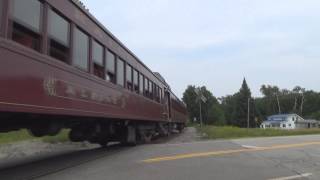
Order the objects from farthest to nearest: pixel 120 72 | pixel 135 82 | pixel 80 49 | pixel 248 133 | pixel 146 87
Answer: pixel 248 133
pixel 146 87
pixel 135 82
pixel 120 72
pixel 80 49

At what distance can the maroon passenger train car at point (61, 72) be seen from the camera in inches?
328

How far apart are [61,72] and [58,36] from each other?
69 centimetres

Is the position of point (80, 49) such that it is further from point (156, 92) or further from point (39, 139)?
point (39, 139)

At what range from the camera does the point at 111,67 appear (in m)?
14.7

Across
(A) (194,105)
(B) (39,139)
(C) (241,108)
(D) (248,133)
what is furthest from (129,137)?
(C) (241,108)

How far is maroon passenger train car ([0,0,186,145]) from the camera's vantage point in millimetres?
8344

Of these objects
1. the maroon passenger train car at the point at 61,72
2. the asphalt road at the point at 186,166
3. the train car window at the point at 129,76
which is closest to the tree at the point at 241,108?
the train car window at the point at 129,76

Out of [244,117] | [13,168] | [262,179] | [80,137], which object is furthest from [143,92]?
[244,117]

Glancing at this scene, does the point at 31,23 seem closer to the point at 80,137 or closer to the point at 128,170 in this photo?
the point at 128,170

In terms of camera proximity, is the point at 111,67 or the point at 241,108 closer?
the point at 111,67

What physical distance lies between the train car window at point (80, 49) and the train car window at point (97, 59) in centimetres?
58

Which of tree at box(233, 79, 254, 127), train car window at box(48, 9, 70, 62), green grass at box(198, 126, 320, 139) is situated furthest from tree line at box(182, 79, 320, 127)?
train car window at box(48, 9, 70, 62)

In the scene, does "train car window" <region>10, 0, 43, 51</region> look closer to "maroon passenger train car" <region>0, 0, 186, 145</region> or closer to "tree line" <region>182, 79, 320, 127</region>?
"maroon passenger train car" <region>0, 0, 186, 145</region>

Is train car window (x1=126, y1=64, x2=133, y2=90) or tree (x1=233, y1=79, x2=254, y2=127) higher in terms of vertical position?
→ tree (x1=233, y1=79, x2=254, y2=127)
